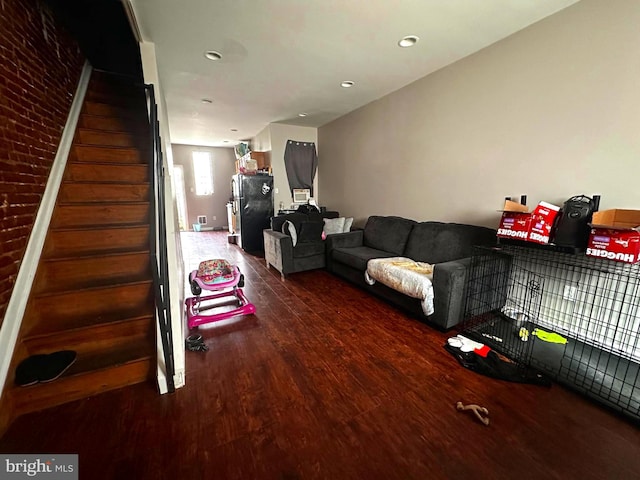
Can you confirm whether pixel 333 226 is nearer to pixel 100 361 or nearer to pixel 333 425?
pixel 333 425

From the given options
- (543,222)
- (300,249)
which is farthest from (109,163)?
(543,222)

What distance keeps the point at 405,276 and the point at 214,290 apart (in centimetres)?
187

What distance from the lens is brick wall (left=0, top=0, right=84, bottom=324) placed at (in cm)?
146

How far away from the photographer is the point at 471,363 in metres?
1.83

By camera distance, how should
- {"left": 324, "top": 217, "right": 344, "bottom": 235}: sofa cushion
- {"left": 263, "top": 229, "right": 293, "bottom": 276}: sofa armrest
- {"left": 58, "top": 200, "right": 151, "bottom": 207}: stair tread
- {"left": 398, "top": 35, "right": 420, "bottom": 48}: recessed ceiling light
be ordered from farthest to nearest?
{"left": 324, "top": 217, "right": 344, "bottom": 235}: sofa cushion < {"left": 263, "top": 229, "right": 293, "bottom": 276}: sofa armrest < {"left": 398, "top": 35, "right": 420, "bottom": 48}: recessed ceiling light < {"left": 58, "top": 200, "right": 151, "bottom": 207}: stair tread

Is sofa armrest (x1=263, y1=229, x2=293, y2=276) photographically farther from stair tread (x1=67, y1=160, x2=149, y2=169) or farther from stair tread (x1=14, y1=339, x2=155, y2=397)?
stair tread (x1=14, y1=339, x2=155, y2=397)

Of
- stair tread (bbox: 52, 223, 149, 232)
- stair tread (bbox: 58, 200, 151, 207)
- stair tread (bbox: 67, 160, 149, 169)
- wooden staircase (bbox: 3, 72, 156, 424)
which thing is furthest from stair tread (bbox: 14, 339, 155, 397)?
stair tread (bbox: 67, 160, 149, 169)

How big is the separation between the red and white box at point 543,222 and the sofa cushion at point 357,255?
1.50 metres

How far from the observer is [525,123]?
2.27 metres

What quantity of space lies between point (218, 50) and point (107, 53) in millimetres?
1495

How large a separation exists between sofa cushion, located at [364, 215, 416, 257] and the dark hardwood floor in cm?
154

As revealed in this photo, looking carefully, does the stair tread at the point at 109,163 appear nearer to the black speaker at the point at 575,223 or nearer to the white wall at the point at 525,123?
the white wall at the point at 525,123

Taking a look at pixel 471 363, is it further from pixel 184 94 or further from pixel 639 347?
pixel 184 94

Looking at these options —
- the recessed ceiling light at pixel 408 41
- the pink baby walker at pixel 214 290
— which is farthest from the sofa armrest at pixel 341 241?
the recessed ceiling light at pixel 408 41
